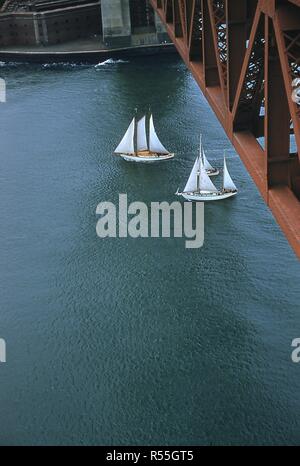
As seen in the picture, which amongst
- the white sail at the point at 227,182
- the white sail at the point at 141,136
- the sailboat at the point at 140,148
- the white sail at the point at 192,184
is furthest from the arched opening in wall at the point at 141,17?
the white sail at the point at 227,182

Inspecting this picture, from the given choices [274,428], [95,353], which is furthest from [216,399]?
[95,353]

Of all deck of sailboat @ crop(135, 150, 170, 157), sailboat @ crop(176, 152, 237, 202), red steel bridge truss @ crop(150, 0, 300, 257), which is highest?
deck of sailboat @ crop(135, 150, 170, 157)

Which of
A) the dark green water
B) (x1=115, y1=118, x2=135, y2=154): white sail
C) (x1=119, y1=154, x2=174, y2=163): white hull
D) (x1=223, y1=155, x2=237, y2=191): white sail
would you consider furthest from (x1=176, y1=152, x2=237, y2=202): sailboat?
(x1=115, y1=118, x2=135, y2=154): white sail

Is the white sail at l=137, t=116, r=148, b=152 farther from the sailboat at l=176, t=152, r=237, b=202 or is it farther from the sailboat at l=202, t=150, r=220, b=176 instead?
the sailboat at l=176, t=152, r=237, b=202

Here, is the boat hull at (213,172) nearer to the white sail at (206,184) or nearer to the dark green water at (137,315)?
the dark green water at (137,315)

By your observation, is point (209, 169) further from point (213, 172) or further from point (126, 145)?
point (126, 145)

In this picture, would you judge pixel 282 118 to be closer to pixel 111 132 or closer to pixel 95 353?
pixel 95 353

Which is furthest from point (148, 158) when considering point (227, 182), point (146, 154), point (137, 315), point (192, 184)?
point (137, 315)
